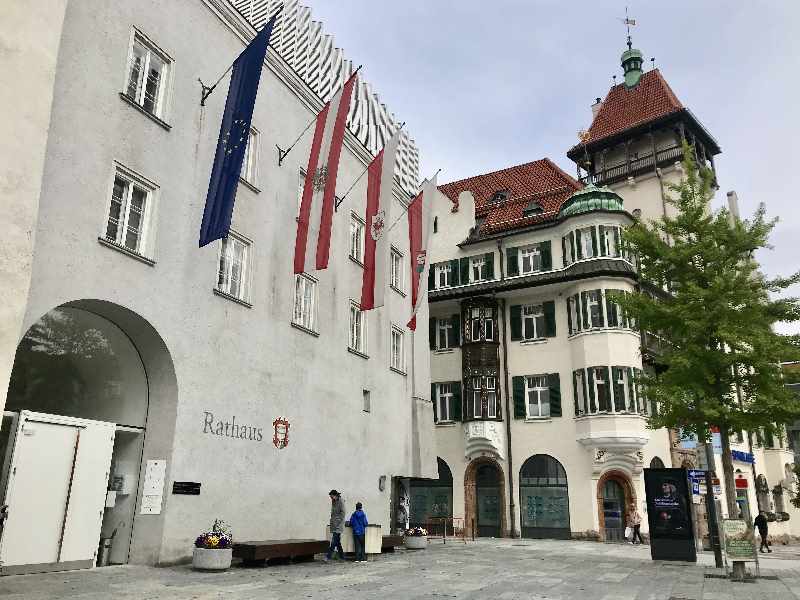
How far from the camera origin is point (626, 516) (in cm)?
3167

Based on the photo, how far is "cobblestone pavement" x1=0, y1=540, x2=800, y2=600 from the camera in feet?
35.0

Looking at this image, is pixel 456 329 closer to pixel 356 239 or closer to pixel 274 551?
pixel 356 239

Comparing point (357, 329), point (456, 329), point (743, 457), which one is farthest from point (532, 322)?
point (743, 457)

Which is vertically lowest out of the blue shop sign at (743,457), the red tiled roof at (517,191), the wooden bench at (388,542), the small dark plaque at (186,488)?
the wooden bench at (388,542)

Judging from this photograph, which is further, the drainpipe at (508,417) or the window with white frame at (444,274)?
the window with white frame at (444,274)

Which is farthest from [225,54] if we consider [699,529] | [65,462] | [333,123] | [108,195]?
[699,529]

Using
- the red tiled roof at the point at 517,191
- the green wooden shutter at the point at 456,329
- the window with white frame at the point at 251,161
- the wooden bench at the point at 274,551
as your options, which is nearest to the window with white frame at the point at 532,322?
the green wooden shutter at the point at 456,329

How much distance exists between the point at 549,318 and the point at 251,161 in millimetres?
20711

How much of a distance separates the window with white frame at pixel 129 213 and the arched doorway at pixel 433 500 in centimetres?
2367

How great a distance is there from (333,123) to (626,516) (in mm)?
23672

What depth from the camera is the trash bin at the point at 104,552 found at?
46.3ft

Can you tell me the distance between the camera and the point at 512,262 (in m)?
37.5

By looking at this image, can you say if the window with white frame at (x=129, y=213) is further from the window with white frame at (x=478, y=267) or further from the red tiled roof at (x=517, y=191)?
the red tiled roof at (x=517, y=191)

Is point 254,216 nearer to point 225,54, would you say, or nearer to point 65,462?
point 225,54
